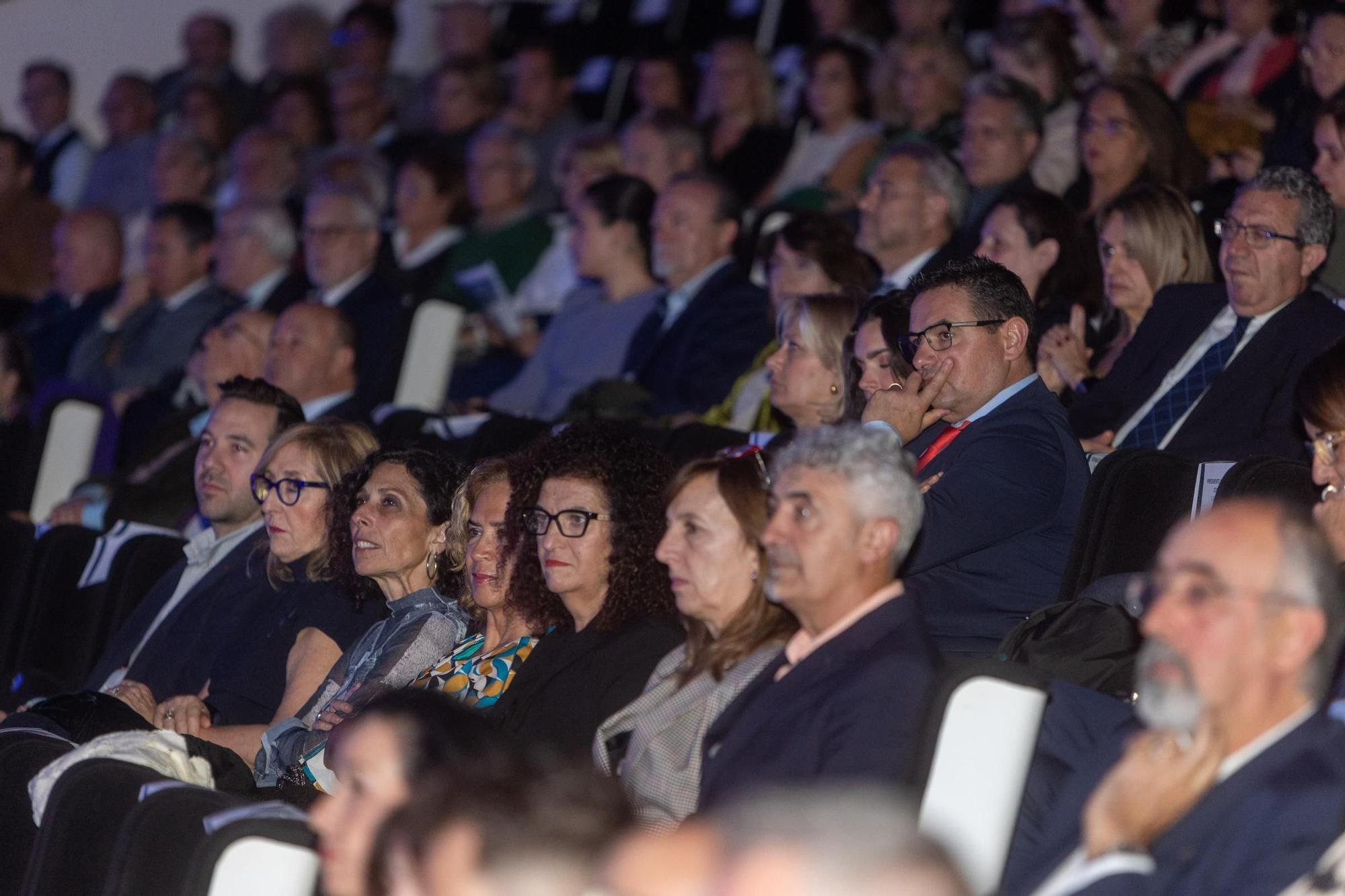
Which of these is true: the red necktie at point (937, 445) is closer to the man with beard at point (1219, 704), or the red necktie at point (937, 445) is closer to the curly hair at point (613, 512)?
the curly hair at point (613, 512)

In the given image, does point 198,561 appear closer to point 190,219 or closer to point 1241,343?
point 1241,343

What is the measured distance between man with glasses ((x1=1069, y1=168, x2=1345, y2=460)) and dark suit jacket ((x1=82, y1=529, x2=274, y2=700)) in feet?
6.35

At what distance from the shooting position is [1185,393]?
4.08 metres

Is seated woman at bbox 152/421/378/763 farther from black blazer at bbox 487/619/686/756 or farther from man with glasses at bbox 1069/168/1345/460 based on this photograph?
man with glasses at bbox 1069/168/1345/460

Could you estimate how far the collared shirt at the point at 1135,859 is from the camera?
206 cm

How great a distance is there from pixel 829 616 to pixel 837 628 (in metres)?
0.02

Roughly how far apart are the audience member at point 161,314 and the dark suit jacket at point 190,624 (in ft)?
8.18

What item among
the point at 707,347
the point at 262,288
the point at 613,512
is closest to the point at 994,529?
the point at 613,512

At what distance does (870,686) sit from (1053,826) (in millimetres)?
305

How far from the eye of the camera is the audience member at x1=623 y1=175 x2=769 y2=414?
5234mm

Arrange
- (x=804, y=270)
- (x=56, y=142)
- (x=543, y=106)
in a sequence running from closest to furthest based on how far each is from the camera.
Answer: (x=804, y=270)
(x=543, y=106)
(x=56, y=142)

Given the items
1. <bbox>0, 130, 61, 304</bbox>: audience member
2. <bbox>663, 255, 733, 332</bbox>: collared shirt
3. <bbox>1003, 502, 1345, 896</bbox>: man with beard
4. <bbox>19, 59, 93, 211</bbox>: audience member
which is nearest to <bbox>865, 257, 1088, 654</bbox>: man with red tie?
<bbox>1003, 502, 1345, 896</bbox>: man with beard

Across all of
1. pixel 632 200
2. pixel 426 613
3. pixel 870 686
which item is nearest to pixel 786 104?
pixel 632 200

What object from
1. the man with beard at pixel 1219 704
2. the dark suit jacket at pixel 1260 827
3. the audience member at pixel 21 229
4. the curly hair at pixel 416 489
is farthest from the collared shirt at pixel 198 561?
the audience member at pixel 21 229
